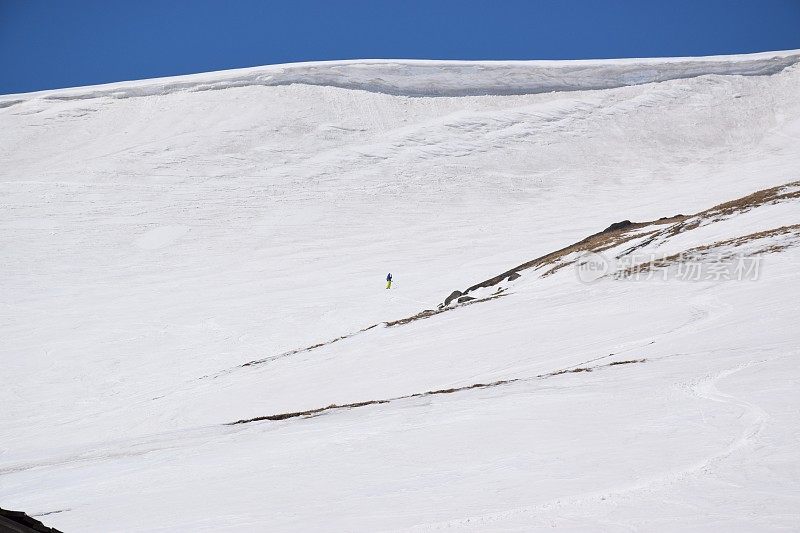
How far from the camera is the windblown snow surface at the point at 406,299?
6.77 m

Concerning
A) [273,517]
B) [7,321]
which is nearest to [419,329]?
[273,517]

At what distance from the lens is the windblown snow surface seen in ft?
22.2

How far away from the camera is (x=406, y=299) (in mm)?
26703

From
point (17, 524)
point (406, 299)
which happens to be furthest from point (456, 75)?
point (17, 524)

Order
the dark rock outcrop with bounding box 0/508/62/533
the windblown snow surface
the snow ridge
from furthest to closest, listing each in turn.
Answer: the snow ridge → the windblown snow surface → the dark rock outcrop with bounding box 0/508/62/533

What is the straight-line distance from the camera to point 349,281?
3095 centimetres

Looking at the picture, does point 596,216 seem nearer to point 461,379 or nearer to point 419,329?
point 419,329

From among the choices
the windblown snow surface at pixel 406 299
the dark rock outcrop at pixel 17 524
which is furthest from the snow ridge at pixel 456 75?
the dark rock outcrop at pixel 17 524

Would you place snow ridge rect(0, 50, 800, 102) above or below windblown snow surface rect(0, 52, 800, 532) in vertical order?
above

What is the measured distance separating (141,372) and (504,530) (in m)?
17.3

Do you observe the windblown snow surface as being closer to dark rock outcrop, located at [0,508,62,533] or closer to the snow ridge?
the snow ridge

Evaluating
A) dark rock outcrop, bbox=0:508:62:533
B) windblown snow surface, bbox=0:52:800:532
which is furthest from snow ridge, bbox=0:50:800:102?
dark rock outcrop, bbox=0:508:62:533

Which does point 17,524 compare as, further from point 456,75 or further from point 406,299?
point 456,75

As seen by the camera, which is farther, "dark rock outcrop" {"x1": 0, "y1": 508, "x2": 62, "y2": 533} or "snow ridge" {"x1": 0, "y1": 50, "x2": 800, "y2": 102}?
"snow ridge" {"x1": 0, "y1": 50, "x2": 800, "y2": 102}
